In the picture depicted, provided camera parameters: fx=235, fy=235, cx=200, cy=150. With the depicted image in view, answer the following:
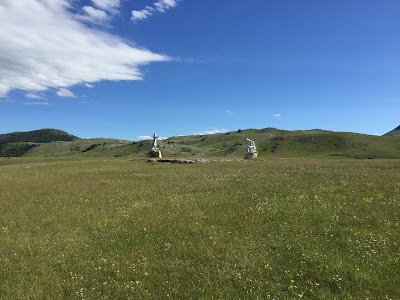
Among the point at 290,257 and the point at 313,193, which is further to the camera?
the point at 313,193

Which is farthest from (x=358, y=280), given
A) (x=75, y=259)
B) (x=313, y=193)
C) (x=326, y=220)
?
(x=313, y=193)

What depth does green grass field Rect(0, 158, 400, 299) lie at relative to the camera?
7180mm

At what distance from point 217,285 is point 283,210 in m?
7.80

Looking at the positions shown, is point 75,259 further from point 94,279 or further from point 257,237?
point 257,237

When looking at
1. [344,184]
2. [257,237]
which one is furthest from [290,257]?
[344,184]

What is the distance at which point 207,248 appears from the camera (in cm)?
953

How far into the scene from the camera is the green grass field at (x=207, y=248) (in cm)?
718

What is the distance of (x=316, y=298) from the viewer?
656cm

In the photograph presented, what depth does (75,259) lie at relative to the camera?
30.2 ft

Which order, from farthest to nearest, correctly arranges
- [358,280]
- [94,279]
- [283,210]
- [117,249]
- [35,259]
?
[283,210]
[117,249]
[35,259]
[94,279]
[358,280]

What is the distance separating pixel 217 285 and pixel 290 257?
3134 mm

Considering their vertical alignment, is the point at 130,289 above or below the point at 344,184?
below

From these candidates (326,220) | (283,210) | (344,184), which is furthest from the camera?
(344,184)

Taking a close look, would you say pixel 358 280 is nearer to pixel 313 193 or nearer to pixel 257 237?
pixel 257 237
